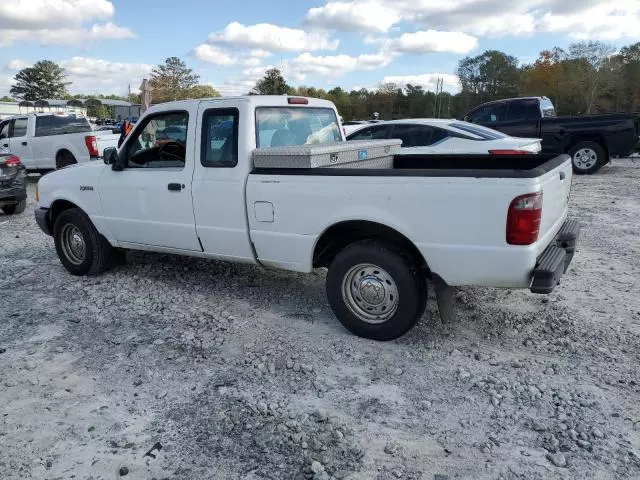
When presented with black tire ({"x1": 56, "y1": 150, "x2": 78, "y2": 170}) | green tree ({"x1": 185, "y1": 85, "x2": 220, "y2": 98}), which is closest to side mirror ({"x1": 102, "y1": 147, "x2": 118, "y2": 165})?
black tire ({"x1": 56, "y1": 150, "x2": 78, "y2": 170})

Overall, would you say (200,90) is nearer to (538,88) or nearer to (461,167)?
(538,88)

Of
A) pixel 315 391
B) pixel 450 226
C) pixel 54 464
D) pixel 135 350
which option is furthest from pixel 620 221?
pixel 54 464

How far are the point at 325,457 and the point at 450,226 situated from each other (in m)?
1.68

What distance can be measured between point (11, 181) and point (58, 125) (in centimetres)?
476

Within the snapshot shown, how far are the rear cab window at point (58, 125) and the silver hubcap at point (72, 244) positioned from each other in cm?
858

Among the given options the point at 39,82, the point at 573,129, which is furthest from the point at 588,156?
A: the point at 39,82

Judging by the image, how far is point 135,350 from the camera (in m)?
4.05

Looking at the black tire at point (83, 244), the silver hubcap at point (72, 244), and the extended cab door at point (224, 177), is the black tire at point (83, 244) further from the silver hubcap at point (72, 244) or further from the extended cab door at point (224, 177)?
the extended cab door at point (224, 177)

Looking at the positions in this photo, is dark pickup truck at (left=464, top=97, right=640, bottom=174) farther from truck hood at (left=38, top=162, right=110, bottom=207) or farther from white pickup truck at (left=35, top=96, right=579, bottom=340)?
truck hood at (left=38, top=162, right=110, bottom=207)

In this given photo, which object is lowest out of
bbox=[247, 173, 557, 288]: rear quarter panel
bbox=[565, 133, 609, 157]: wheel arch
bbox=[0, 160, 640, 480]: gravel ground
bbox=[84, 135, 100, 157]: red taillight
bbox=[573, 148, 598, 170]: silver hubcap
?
bbox=[0, 160, 640, 480]: gravel ground

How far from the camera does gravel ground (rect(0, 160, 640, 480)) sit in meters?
2.73

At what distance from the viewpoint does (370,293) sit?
4.02 metres

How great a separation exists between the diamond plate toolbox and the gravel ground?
4.42 feet

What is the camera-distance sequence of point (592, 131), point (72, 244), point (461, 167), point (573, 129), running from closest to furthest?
1. point (461, 167)
2. point (72, 244)
3. point (592, 131)
4. point (573, 129)
